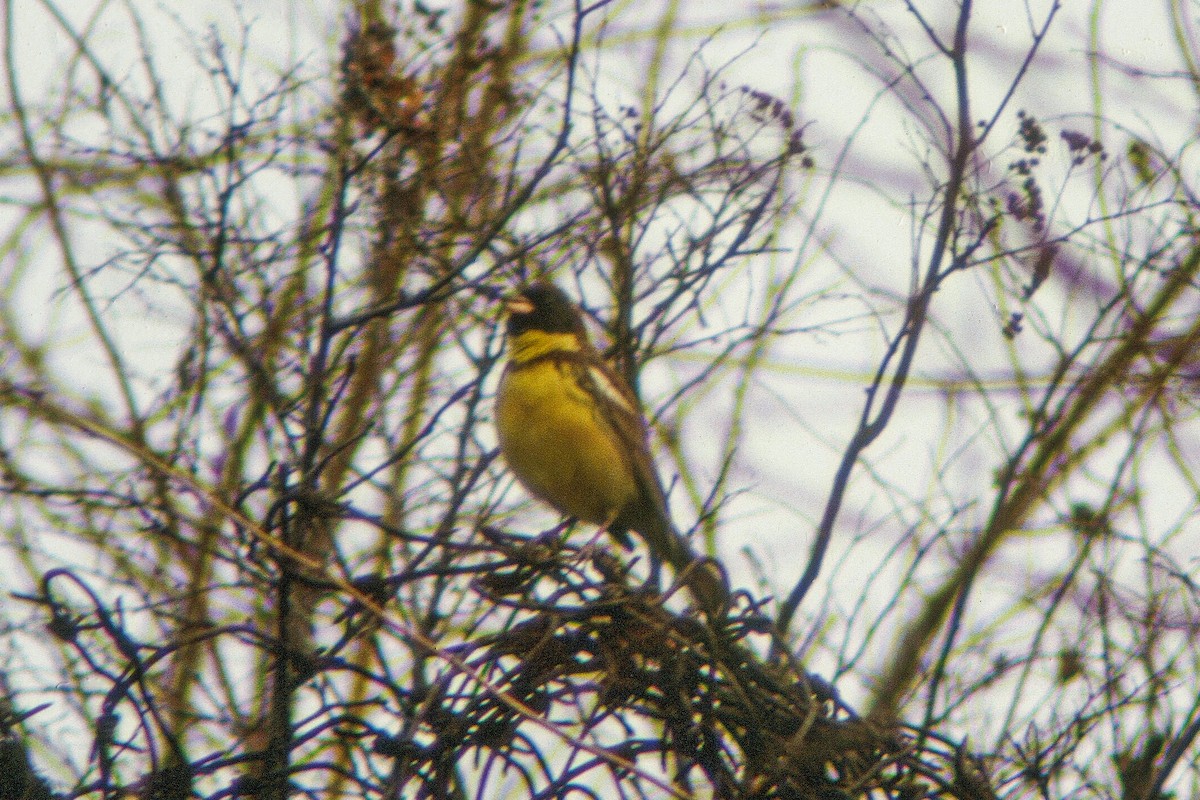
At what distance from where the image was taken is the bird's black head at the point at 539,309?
4.21m

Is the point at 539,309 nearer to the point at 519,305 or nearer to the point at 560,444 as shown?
the point at 519,305

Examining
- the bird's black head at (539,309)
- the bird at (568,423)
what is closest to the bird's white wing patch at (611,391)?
the bird at (568,423)

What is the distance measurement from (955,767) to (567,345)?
2634 mm

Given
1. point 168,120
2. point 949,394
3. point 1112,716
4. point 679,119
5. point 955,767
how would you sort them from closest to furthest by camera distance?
point 955,767 < point 1112,716 < point 679,119 < point 168,120 < point 949,394

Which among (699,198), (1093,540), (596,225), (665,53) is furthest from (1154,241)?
(665,53)

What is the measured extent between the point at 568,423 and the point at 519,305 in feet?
1.38

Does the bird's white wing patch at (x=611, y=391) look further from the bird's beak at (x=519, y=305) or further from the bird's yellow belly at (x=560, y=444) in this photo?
the bird's beak at (x=519, y=305)

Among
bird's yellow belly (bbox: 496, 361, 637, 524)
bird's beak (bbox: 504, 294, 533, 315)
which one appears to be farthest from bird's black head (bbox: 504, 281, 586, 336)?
bird's yellow belly (bbox: 496, 361, 637, 524)

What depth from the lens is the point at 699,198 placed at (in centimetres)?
408

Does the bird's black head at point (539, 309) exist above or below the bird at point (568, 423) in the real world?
above

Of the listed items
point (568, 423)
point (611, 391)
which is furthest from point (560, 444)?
point (611, 391)

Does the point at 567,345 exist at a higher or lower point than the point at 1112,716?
higher

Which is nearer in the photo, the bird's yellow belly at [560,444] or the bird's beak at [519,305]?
the bird's beak at [519,305]

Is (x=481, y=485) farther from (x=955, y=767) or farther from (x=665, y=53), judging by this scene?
(x=955, y=767)
